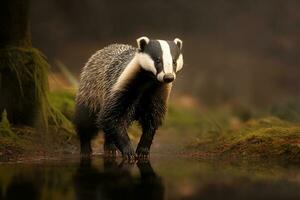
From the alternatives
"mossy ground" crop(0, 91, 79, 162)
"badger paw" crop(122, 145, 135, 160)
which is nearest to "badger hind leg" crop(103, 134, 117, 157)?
"mossy ground" crop(0, 91, 79, 162)

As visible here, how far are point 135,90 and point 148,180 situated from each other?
6.30 ft

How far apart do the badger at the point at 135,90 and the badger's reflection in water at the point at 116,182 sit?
2.49 ft

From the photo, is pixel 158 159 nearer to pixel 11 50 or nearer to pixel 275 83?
pixel 11 50

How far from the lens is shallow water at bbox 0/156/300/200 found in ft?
15.4

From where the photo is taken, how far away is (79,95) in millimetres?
8461

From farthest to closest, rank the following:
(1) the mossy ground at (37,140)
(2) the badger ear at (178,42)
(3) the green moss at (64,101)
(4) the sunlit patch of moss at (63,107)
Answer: (3) the green moss at (64,101) < (4) the sunlit patch of moss at (63,107) < (1) the mossy ground at (37,140) < (2) the badger ear at (178,42)

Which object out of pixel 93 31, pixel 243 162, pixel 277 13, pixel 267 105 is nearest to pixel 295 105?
pixel 267 105

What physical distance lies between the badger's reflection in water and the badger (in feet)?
2.49

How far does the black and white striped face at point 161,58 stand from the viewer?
659cm

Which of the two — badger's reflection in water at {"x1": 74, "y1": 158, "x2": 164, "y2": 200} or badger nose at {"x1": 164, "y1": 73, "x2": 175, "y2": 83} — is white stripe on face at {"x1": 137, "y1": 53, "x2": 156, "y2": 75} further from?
badger's reflection in water at {"x1": 74, "y1": 158, "x2": 164, "y2": 200}

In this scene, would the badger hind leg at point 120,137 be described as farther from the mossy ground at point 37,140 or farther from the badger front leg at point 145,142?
the mossy ground at point 37,140

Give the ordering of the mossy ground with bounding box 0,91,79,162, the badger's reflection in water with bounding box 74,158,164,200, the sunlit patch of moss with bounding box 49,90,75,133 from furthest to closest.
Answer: the sunlit patch of moss with bounding box 49,90,75,133 → the mossy ground with bounding box 0,91,79,162 → the badger's reflection in water with bounding box 74,158,164,200

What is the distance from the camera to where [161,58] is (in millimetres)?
6707

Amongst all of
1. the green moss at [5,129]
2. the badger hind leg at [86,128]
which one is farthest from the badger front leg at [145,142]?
the green moss at [5,129]
